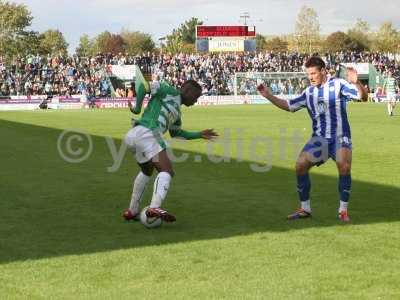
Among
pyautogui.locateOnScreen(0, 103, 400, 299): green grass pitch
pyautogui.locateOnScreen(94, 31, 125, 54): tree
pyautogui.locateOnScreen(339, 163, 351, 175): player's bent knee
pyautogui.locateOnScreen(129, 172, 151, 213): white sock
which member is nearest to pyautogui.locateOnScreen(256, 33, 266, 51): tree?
pyautogui.locateOnScreen(94, 31, 125, 54): tree

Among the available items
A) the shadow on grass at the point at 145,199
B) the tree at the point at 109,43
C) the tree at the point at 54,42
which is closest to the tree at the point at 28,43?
the tree at the point at 54,42

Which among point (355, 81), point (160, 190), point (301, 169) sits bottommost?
point (160, 190)

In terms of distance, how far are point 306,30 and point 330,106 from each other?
107m

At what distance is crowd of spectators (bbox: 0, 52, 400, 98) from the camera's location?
58875mm

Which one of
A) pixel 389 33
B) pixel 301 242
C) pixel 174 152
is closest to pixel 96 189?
pixel 301 242

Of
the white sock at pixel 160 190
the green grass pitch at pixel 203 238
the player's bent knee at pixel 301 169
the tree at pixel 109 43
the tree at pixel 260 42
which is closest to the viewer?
the green grass pitch at pixel 203 238

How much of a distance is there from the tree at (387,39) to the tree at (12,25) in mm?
55334

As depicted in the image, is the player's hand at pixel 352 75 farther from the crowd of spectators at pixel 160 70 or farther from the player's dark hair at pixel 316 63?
the crowd of spectators at pixel 160 70

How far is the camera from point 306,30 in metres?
114

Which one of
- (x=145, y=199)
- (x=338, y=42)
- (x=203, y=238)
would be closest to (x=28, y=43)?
(x=338, y=42)

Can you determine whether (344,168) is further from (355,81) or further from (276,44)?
(276,44)

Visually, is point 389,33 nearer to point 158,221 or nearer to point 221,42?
point 221,42

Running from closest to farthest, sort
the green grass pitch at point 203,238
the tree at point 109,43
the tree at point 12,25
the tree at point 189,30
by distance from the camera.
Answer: the green grass pitch at point 203,238
the tree at point 12,25
the tree at point 109,43
the tree at point 189,30

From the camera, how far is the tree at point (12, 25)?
94.2 m
